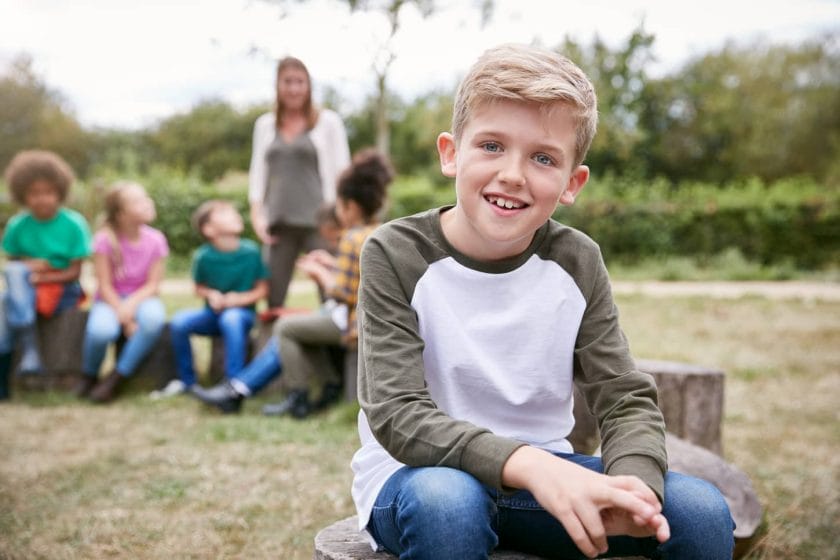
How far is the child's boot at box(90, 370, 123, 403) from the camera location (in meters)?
4.98

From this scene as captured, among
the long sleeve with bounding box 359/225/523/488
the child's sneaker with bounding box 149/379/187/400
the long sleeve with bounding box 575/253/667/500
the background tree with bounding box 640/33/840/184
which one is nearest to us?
the long sleeve with bounding box 359/225/523/488

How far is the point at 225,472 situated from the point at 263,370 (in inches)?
54.3

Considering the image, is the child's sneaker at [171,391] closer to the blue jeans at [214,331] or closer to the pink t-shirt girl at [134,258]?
the blue jeans at [214,331]

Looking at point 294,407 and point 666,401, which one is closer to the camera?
point 666,401

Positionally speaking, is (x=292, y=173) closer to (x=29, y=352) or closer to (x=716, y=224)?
(x=29, y=352)

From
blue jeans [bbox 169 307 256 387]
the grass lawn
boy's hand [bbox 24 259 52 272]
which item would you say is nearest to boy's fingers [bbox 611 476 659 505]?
the grass lawn

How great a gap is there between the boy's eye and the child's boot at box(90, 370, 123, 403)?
4.13 metres

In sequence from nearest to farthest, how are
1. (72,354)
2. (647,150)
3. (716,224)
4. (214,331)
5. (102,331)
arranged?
1. (102,331)
2. (214,331)
3. (72,354)
4. (716,224)
5. (647,150)

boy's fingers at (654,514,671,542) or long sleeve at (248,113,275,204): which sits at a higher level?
long sleeve at (248,113,275,204)

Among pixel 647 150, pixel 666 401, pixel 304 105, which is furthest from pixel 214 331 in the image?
pixel 647 150

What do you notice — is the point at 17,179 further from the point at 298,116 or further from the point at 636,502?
the point at 636,502

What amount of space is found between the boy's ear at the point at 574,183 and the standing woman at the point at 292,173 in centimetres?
375

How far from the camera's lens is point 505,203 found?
1.56 m

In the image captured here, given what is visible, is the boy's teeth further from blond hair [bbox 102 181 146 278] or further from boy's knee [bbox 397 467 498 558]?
blond hair [bbox 102 181 146 278]
